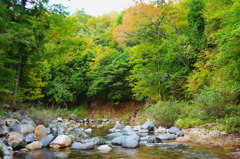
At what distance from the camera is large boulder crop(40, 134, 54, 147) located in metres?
6.95

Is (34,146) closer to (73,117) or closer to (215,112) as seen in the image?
(215,112)

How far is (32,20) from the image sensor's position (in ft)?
31.4

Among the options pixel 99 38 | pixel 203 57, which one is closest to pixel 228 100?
pixel 203 57

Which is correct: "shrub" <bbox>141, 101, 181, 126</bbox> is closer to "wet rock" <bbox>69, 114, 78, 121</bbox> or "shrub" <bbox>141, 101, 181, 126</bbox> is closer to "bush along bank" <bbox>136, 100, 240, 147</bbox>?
"bush along bank" <bbox>136, 100, 240, 147</bbox>

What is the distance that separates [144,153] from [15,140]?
3.81 m

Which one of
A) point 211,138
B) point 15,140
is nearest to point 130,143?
point 211,138

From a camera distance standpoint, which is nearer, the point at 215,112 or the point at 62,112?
the point at 215,112

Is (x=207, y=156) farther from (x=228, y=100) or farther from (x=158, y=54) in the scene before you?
(x=158, y=54)

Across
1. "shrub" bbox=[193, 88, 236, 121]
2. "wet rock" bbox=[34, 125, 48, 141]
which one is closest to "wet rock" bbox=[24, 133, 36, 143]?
"wet rock" bbox=[34, 125, 48, 141]

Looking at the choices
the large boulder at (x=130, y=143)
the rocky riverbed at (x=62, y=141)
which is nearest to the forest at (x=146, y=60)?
the rocky riverbed at (x=62, y=141)

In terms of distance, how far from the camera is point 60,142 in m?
6.95

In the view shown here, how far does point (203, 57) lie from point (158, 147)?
27.7 ft

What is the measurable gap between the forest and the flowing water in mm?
1708

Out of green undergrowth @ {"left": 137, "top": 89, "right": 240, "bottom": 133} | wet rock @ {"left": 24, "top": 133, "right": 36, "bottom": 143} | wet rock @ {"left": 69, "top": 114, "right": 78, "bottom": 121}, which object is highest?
green undergrowth @ {"left": 137, "top": 89, "right": 240, "bottom": 133}
